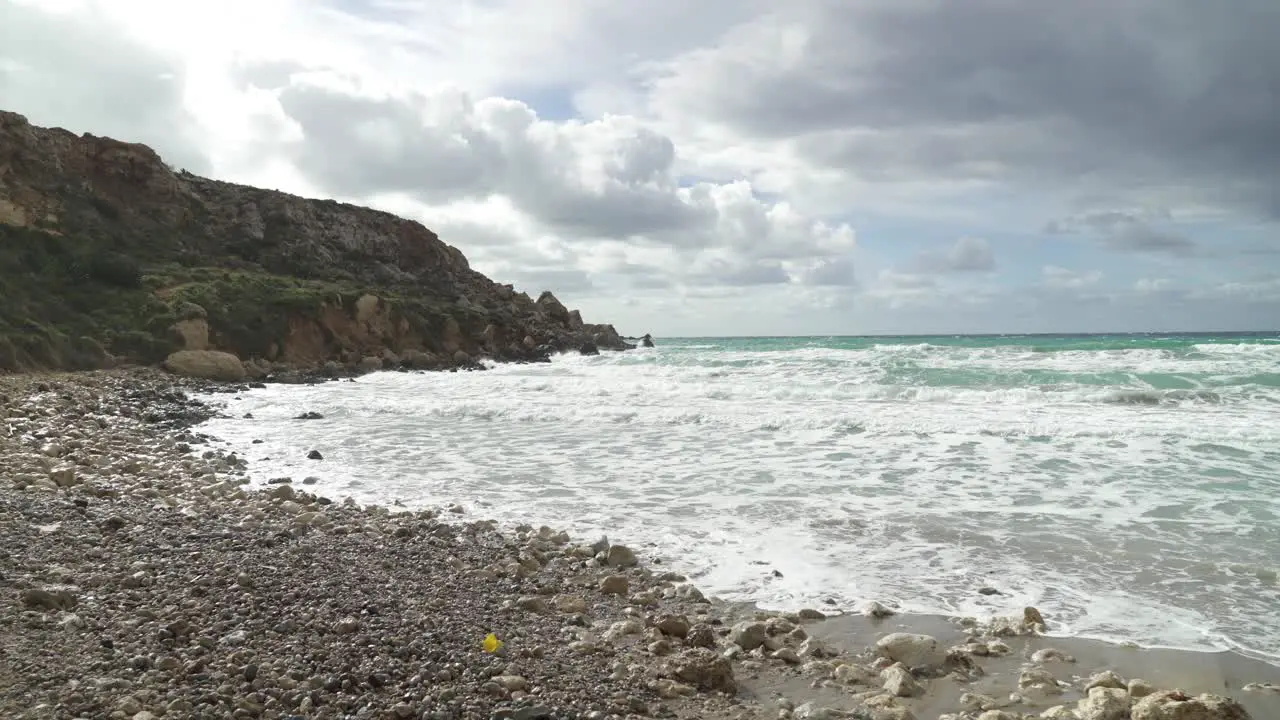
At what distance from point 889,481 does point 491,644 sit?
7.04 metres

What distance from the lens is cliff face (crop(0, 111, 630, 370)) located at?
2639cm

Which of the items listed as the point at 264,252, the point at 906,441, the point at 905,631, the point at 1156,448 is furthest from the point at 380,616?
the point at 264,252

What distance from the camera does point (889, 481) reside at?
10289 mm

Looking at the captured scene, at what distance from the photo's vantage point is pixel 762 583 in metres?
6.38

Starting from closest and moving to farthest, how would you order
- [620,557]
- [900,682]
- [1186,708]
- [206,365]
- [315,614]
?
[1186,708] → [900,682] → [315,614] → [620,557] → [206,365]

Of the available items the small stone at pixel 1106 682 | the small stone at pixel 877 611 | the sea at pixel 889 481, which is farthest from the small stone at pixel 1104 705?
the small stone at pixel 877 611

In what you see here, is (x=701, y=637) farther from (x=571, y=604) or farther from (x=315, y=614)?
(x=315, y=614)

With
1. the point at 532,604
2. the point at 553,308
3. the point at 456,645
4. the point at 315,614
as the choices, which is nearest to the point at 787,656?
the point at 532,604

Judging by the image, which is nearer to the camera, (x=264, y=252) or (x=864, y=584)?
(x=864, y=584)

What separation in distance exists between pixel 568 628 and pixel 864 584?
253cm

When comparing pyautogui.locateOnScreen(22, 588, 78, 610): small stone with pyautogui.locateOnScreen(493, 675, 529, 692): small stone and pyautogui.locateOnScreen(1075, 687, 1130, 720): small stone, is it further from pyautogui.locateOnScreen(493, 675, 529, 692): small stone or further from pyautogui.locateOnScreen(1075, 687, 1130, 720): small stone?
pyautogui.locateOnScreen(1075, 687, 1130, 720): small stone

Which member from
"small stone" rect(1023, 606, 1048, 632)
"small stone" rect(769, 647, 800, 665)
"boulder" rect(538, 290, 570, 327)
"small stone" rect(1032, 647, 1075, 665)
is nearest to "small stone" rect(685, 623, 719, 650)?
"small stone" rect(769, 647, 800, 665)

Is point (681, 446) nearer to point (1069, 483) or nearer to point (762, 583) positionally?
point (1069, 483)

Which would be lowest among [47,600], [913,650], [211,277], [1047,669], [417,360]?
[1047,669]
